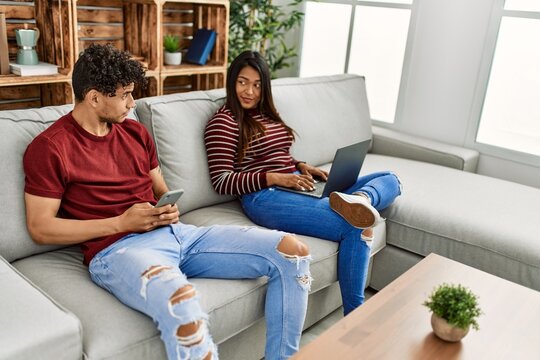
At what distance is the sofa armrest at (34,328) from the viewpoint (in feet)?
3.42

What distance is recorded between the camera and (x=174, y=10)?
312 centimetres

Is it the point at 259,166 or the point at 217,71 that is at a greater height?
the point at 217,71

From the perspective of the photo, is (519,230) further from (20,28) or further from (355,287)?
(20,28)

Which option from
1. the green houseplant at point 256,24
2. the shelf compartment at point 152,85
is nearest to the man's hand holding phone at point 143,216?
the shelf compartment at point 152,85

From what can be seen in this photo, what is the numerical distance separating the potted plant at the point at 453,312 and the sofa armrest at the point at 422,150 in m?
1.63

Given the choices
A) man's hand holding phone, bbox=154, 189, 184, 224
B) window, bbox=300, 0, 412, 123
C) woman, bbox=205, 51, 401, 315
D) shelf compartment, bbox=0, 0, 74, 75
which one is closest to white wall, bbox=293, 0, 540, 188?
window, bbox=300, 0, 412, 123

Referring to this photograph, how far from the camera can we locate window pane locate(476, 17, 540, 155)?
2768 mm

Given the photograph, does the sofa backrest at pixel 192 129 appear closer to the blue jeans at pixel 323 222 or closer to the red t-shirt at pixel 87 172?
the red t-shirt at pixel 87 172

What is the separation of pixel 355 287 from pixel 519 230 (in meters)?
0.71

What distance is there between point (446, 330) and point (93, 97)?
1152 millimetres

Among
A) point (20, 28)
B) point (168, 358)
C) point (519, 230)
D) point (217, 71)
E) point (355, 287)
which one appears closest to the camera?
point (168, 358)

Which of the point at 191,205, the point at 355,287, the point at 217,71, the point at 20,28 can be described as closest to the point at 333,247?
the point at 355,287

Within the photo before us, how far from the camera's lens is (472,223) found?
2041mm

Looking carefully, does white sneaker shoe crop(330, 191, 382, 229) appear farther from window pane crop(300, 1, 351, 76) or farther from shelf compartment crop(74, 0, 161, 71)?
window pane crop(300, 1, 351, 76)
